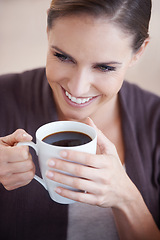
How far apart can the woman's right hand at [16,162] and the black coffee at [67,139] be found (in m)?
0.07

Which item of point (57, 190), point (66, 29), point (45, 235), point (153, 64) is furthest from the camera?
point (153, 64)

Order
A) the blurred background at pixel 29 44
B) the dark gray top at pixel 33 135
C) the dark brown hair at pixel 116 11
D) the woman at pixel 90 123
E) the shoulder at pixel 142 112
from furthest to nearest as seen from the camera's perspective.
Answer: the blurred background at pixel 29 44
the shoulder at pixel 142 112
the dark gray top at pixel 33 135
the dark brown hair at pixel 116 11
the woman at pixel 90 123

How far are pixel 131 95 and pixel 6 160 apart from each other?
30.1 inches

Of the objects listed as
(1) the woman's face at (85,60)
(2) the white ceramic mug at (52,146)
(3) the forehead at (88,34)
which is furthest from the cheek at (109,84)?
(2) the white ceramic mug at (52,146)

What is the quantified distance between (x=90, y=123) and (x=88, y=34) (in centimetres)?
27

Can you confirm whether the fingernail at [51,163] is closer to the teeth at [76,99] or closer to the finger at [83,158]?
the finger at [83,158]

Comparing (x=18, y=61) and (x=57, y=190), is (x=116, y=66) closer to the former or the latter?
(x=57, y=190)

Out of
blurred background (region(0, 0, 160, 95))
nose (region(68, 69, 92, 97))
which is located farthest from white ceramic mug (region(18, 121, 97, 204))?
blurred background (region(0, 0, 160, 95))

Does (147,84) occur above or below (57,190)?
below

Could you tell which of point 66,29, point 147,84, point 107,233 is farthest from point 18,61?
point 107,233

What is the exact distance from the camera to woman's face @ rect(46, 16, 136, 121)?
0.81 meters

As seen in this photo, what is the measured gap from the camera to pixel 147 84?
1.80 metres

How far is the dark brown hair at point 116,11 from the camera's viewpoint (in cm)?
81

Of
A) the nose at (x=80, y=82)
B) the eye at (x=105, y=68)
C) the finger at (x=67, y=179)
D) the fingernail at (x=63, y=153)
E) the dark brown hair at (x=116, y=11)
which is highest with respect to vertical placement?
the dark brown hair at (x=116, y=11)
